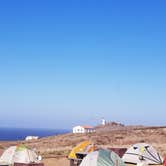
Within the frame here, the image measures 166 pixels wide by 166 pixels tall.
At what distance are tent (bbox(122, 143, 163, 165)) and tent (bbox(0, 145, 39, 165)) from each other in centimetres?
750

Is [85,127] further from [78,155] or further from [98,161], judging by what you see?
[98,161]

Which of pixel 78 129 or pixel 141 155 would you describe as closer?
pixel 141 155

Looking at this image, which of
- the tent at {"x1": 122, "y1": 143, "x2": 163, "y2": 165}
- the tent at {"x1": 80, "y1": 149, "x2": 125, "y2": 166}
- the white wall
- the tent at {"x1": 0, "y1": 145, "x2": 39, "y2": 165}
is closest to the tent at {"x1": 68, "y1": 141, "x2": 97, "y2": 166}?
the tent at {"x1": 122, "y1": 143, "x2": 163, "y2": 165}

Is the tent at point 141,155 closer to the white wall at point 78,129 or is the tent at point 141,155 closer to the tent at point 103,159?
the tent at point 103,159

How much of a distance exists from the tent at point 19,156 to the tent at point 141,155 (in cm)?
750

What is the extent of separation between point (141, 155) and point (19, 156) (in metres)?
9.90

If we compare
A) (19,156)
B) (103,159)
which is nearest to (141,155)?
(103,159)

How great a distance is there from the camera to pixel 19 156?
3017 centimetres

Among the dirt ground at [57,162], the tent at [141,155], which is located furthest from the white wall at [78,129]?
the tent at [141,155]

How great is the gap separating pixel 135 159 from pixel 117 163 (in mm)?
7009

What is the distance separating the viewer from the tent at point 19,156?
29902 millimetres

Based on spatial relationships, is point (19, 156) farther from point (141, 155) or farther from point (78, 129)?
point (78, 129)

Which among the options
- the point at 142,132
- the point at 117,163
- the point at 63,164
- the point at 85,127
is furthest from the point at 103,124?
the point at 117,163

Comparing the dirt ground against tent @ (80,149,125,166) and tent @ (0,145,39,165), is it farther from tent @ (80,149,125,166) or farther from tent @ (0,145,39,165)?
tent @ (80,149,125,166)
